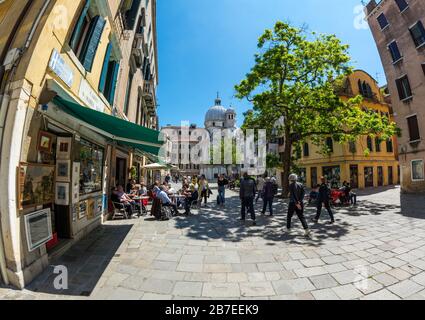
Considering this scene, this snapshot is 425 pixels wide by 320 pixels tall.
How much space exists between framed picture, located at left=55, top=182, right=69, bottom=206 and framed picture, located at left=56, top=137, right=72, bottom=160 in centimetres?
63

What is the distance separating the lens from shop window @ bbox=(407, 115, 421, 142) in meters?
16.4

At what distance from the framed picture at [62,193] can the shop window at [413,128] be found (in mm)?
22355

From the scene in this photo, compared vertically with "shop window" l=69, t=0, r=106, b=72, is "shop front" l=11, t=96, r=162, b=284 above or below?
below

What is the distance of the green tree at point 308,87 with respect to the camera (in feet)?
41.1

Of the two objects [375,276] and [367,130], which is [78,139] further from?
[367,130]

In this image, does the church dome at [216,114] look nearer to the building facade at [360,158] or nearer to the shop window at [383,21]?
the building facade at [360,158]

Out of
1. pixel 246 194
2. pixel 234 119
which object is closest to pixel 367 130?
pixel 246 194

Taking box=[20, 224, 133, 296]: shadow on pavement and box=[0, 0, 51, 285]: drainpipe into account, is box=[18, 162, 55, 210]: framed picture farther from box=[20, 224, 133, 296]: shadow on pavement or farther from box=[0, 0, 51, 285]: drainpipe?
box=[20, 224, 133, 296]: shadow on pavement

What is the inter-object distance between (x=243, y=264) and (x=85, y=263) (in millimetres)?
3028

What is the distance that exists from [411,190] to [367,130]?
808 cm

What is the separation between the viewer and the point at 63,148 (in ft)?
16.4

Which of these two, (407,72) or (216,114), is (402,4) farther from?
(216,114)

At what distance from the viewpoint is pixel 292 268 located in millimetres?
3873

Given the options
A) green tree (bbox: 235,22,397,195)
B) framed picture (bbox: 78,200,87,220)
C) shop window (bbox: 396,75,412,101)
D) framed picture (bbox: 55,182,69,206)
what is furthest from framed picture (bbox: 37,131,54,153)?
shop window (bbox: 396,75,412,101)
